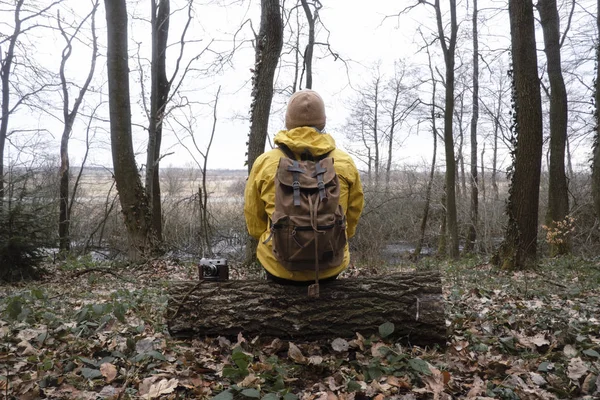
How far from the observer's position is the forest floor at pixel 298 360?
104 inches

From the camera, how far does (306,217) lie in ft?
10.2

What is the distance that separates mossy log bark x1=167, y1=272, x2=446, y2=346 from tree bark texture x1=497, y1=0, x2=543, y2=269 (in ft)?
Result: 15.2

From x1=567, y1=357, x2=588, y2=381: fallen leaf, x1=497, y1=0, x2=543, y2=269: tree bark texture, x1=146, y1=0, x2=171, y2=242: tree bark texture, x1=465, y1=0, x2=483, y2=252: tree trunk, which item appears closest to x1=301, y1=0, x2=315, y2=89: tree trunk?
x1=146, y1=0, x2=171, y2=242: tree bark texture

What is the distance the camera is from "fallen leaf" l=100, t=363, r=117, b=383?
2.74 m

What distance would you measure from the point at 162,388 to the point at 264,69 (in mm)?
6163

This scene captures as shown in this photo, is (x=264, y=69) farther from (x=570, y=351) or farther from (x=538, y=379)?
(x=538, y=379)

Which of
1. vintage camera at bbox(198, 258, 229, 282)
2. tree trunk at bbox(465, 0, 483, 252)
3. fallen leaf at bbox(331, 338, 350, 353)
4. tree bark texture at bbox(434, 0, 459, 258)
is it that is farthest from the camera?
tree trunk at bbox(465, 0, 483, 252)

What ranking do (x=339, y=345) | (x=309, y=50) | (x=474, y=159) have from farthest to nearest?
(x=474, y=159) < (x=309, y=50) < (x=339, y=345)

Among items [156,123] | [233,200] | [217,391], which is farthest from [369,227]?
[217,391]

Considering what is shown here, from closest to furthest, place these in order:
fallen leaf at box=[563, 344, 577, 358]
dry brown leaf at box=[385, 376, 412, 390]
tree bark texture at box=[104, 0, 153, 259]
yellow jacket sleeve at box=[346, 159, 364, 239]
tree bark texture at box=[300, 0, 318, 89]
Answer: dry brown leaf at box=[385, 376, 412, 390] < fallen leaf at box=[563, 344, 577, 358] < yellow jacket sleeve at box=[346, 159, 364, 239] < tree bark texture at box=[104, 0, 153, 259] < tree bark texture at box=[300, 0, 318, 89]

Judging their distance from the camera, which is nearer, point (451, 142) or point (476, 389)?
point (476, 389)

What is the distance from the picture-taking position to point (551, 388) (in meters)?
2.64

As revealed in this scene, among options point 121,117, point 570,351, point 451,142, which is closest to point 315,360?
point 570,351

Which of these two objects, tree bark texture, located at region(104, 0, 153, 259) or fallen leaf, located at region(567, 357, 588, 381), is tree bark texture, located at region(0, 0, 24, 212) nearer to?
tree bark texture, located at region(104, 0, 153, 259)
